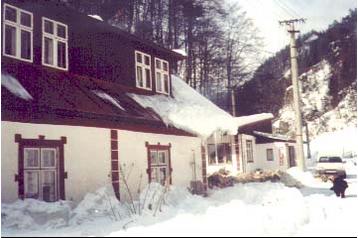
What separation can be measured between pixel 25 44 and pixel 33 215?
2561 mm

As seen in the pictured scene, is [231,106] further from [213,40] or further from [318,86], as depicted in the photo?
[213,40]

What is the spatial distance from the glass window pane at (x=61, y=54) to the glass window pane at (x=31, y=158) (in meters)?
1.82

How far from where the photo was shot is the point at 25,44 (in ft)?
20.3

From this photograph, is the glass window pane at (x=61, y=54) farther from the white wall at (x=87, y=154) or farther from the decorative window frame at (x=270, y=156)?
the decorative window frame at (x=270, y=156)

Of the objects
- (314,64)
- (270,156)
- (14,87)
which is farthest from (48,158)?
(270,156)

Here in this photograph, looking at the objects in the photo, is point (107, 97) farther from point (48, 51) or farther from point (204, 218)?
point (204, 218)

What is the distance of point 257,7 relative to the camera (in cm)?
679

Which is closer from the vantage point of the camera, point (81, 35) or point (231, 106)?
point (81, 35)

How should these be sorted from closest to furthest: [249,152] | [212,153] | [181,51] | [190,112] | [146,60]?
[181,51]
[190,112]
[146,60]
[212,153]
[249,152]

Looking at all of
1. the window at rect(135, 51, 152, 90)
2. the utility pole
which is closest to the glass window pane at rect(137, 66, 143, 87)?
the window at rect(135, 51, 152, 90)

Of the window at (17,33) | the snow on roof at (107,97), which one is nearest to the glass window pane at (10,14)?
the window at (17,33)

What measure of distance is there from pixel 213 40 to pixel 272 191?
259 centimetres

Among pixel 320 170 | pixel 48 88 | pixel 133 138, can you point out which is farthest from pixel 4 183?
pixel 320 170

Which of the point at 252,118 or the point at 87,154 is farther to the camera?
the point at 252,118
